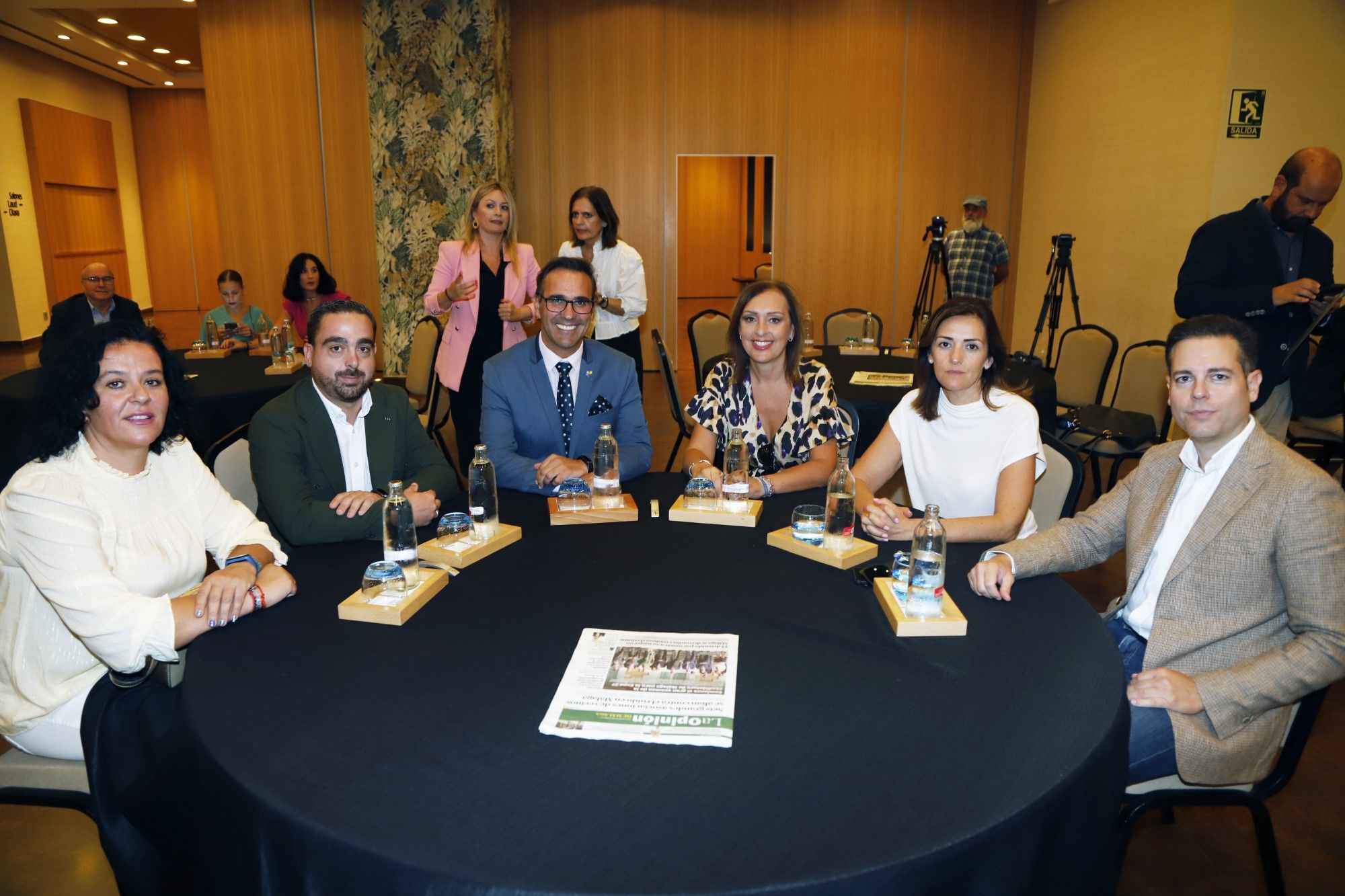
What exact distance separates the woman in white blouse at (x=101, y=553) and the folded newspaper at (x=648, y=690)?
73 cm

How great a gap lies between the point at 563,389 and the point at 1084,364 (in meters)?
3.98

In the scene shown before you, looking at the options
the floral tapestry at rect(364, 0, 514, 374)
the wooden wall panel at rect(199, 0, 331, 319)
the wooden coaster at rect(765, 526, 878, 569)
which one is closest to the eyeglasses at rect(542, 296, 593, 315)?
the wooden coaster at rect(765, 526, 878, 569)

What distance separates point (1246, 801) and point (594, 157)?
885 centimetres

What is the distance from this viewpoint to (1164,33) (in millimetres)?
6836

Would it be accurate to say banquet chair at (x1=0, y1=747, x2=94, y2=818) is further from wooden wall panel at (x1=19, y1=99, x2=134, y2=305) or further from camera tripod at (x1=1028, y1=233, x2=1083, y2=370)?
wooden wall panel at (x1=19, y1=99, x2=134, y2=305)

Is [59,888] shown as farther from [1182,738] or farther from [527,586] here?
[1182,738]

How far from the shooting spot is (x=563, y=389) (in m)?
3.06

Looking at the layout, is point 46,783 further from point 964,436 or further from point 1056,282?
point 1056,282

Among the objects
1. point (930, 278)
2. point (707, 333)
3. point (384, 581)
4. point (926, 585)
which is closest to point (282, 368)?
point (707, 333)

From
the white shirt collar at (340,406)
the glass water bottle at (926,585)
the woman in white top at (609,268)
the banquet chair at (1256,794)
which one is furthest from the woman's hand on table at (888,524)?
the woman in white top at (609,268)

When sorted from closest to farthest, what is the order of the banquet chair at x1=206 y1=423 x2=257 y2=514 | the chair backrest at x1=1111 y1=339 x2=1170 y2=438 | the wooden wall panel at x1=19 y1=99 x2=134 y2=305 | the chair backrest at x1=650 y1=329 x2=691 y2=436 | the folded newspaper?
the folded newspaper, the banquet chair at x1=206 y1=423 x2=257 y2=514, the chair backrest at x1=650 y1=329 x2=691 y2=436, the chair backrest at x1=1111 y1=339 x2=1170 y2=438, the wooden wall panel at x1=19 y1=99 x2=134 y2=305

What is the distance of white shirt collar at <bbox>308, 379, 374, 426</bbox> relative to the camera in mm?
2514

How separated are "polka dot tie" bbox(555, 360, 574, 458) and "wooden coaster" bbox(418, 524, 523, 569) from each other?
0.92 m

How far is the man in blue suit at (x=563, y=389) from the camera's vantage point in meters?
2.96
